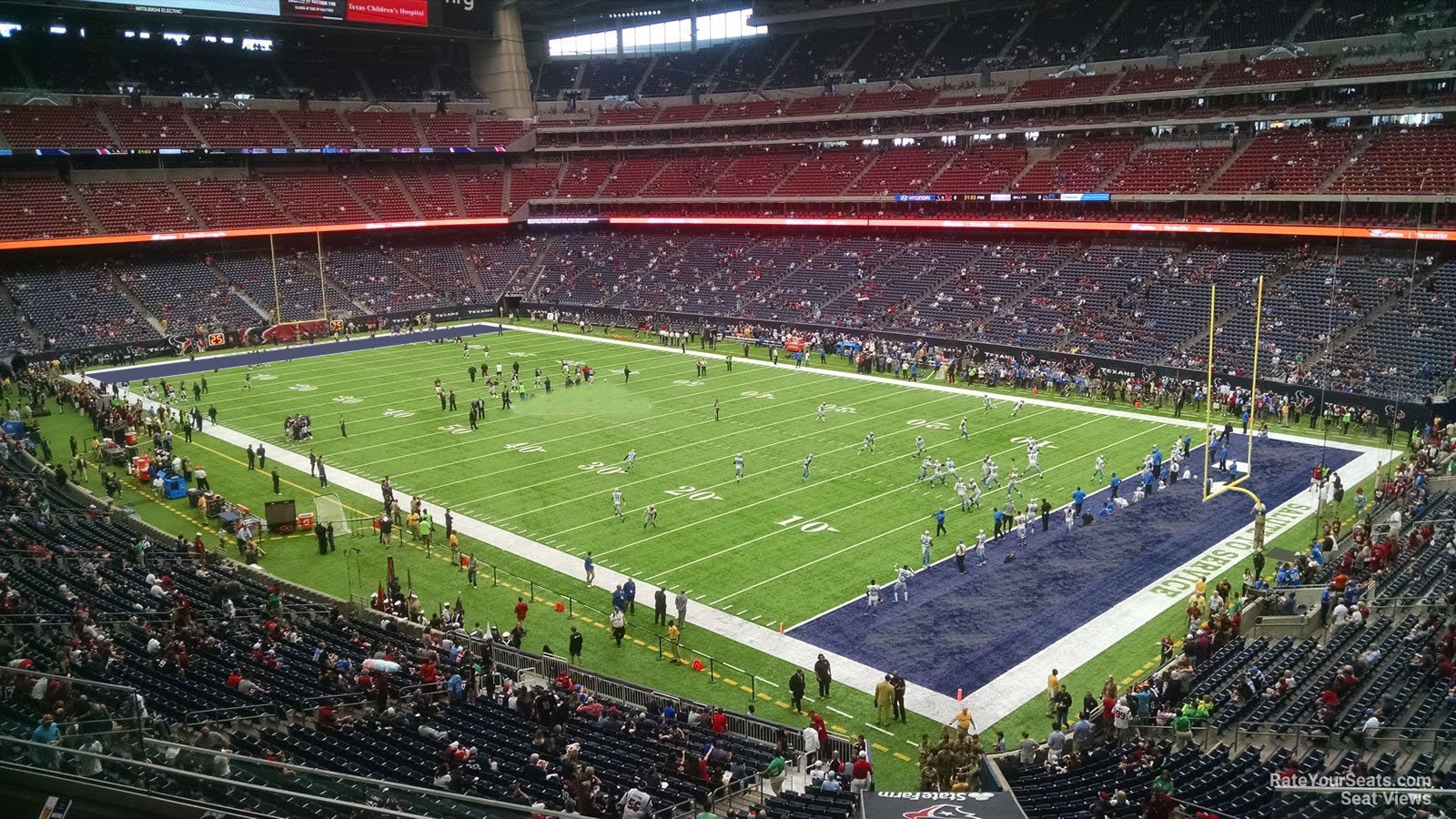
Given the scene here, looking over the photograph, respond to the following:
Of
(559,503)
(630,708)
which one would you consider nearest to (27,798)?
(630,708)

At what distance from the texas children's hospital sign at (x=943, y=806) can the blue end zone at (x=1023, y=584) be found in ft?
22.8

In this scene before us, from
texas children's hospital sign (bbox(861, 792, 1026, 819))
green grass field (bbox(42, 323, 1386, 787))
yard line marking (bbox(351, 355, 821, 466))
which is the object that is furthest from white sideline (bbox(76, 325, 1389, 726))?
texas children's hospital sign (bbox(861, 792, 1026, 819))

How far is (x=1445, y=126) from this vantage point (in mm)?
48312

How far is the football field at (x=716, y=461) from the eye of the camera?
1070 inches

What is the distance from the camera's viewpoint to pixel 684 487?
33.2m

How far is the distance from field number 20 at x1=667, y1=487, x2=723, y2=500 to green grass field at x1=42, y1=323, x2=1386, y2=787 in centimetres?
11

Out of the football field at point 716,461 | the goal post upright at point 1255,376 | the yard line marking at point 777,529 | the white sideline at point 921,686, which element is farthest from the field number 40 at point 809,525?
the goal post upright at point 1255,376

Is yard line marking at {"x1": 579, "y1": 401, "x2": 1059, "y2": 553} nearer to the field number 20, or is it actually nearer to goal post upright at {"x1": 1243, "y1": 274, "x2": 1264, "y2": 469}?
the field number 20

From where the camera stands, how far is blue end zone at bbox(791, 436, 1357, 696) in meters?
21.8

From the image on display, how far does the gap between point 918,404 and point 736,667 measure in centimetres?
2496

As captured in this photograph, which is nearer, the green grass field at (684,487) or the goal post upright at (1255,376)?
the green grass field at (684,487)

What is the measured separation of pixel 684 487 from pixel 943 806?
20524 millimetres

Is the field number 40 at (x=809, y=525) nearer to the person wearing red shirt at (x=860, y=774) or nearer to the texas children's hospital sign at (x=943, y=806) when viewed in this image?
the person wearing red shirt at (x=860, y=774)

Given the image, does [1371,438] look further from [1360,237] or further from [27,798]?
[27,798]
